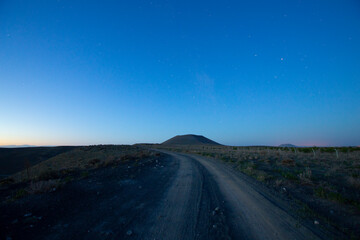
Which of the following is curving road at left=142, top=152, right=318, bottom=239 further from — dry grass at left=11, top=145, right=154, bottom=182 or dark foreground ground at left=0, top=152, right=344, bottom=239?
dry grass at left=11, top=145, right=154, bottom=182

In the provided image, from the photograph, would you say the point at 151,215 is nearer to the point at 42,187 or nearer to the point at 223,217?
the point at 223,217

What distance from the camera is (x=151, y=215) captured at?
505 cm

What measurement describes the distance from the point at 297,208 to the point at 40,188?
34.6ft

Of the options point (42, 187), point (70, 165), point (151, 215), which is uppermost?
point (42, 187)

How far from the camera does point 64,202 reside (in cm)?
589

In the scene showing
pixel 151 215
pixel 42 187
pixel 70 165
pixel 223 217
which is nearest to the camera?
pixel 223 217

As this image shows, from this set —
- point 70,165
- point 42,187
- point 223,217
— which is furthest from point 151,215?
point 70,165

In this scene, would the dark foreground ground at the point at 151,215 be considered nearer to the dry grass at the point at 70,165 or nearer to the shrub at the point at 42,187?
the shrub at the point at 42,187

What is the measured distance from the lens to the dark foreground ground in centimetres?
399

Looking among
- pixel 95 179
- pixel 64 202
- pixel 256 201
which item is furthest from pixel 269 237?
pixel 95 179

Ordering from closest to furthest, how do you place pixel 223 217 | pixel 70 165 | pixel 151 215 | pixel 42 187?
1. pixel 223 217
2. pixel 151 215
3. pixel 42 187
4. pixel 70 165

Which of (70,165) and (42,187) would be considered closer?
(42,187)

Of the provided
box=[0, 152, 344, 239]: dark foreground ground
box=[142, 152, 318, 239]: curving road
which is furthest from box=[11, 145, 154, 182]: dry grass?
box=[142, 152, 318, 239]: curving road

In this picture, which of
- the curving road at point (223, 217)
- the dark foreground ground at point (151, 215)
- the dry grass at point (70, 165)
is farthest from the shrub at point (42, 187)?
the curving road at point (223, 217)
